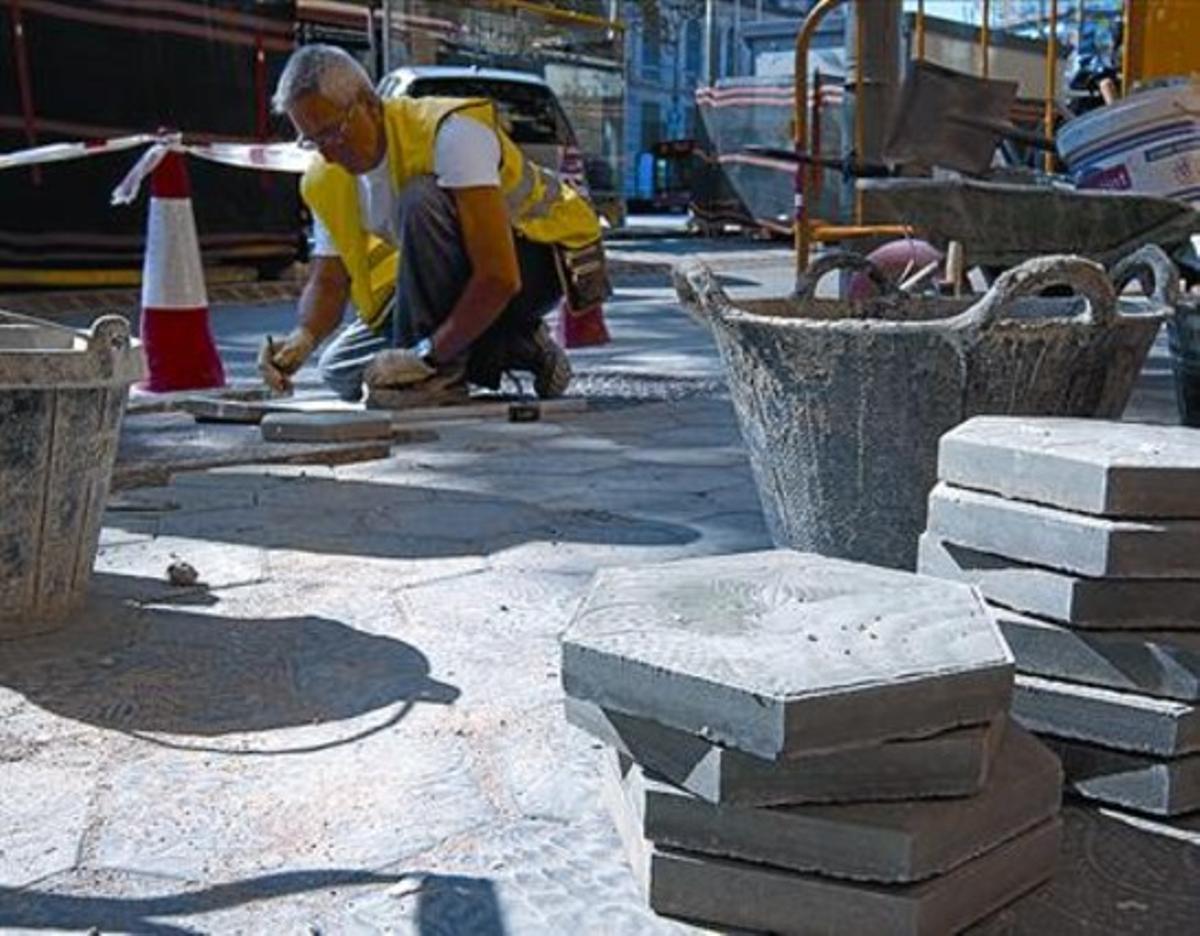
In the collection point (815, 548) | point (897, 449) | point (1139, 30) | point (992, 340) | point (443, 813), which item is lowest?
point (443, 813)

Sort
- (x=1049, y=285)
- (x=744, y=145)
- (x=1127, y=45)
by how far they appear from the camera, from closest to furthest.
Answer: (x=1049, y=285)
(x=1127, y=45)
(x=744, y=145)

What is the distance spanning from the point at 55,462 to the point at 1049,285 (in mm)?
1667

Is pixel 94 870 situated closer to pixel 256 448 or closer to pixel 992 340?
pixel 992 340

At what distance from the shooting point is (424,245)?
4527 mm

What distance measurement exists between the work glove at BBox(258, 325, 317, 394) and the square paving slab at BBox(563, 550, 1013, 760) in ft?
9.64

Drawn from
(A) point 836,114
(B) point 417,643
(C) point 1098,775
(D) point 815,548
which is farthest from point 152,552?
(A) point 836,114

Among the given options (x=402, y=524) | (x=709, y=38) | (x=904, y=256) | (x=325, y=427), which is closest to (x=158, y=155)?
(x=325, y=427)

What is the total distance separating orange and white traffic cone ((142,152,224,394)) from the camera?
508cm

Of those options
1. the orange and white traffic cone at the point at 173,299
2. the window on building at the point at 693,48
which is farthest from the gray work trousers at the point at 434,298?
the window on building at the point at 693,48

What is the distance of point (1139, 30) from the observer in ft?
19.8

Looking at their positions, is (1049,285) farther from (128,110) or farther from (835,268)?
(128,110)

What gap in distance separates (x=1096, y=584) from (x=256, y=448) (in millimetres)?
2876

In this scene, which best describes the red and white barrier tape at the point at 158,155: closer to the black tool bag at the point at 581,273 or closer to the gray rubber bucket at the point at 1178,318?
the black tool bag at the point at 581,273

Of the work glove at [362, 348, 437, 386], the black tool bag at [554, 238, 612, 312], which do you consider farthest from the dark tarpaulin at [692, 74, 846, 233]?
the work glove at [362, 348, 437, 386]
